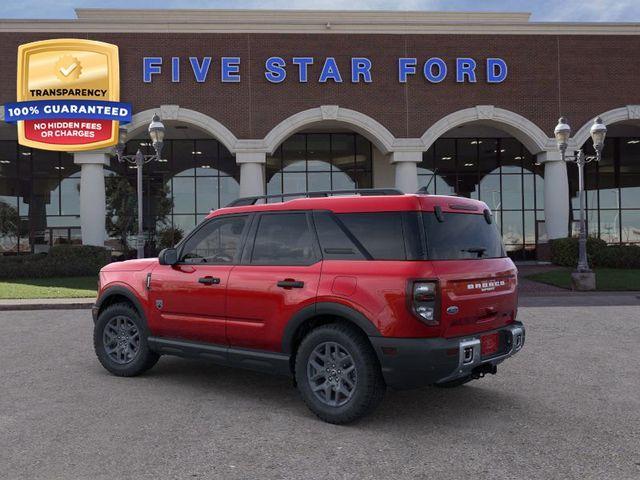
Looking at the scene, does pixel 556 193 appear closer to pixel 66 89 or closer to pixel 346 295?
pixel 66 89

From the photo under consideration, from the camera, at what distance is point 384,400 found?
5410 millimetres

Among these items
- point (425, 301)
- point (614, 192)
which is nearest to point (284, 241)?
point (425, 301)

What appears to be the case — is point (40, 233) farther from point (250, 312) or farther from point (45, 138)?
point (250, 312)

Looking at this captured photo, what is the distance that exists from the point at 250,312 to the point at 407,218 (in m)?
1.80

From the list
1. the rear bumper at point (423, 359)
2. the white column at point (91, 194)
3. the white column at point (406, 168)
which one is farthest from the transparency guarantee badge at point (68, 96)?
the rear bumper at point (423, 359)

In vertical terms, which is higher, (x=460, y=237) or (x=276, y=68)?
(x=276, y=68)

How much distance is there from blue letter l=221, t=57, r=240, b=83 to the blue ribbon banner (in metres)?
4.34

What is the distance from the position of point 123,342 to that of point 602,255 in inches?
809

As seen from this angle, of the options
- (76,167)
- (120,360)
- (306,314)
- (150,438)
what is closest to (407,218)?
(306,314)

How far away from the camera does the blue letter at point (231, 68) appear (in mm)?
22625

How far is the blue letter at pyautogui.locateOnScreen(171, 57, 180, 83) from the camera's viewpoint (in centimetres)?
2255

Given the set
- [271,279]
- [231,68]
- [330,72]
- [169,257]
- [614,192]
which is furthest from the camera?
[614,192]

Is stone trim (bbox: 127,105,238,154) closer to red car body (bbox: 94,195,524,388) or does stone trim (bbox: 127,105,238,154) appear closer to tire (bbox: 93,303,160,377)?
tire (bbox: 93,303,160,377)

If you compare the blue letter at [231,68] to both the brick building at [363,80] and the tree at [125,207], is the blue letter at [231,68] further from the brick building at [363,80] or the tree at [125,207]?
the tree at [125,207]
